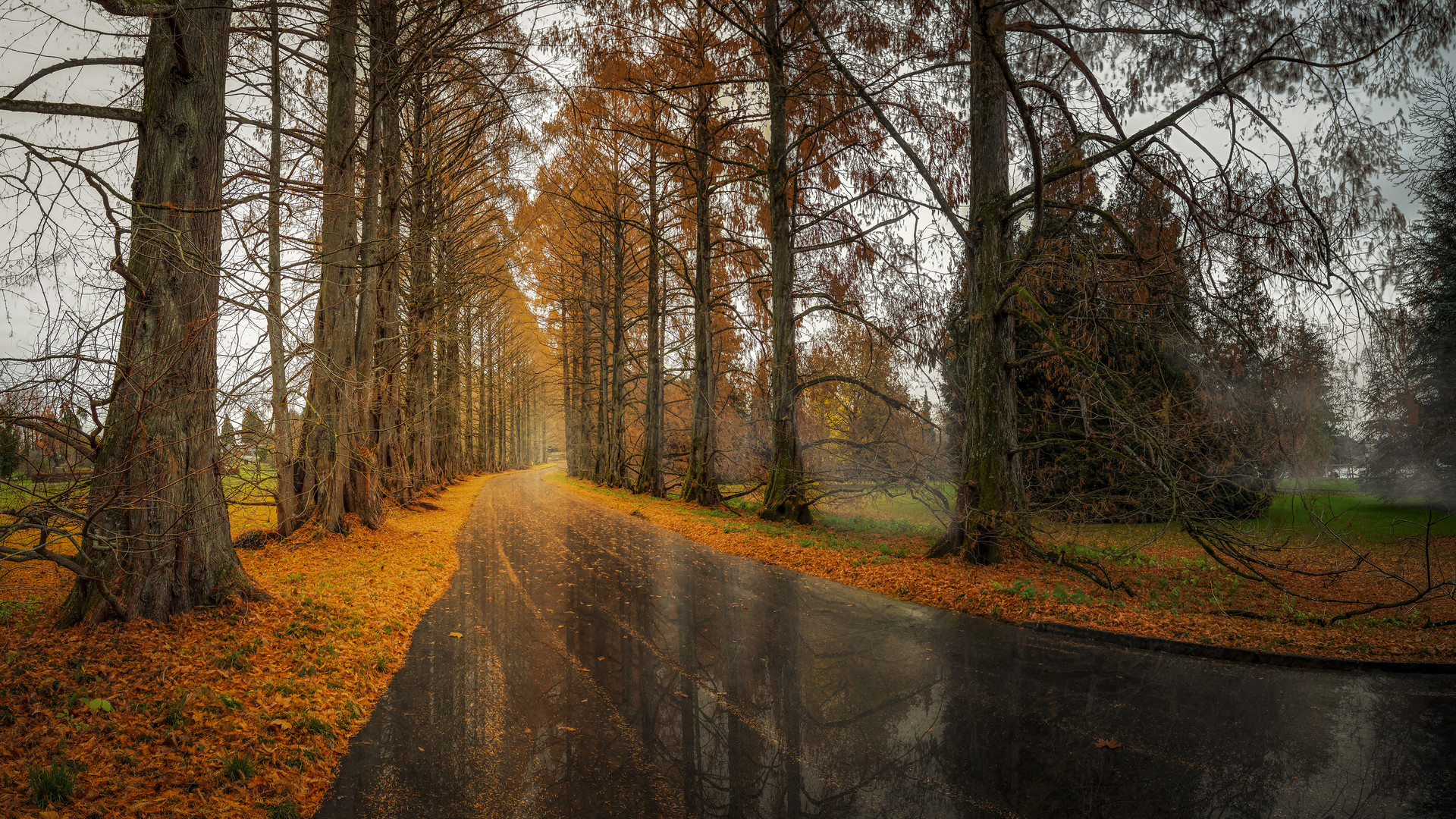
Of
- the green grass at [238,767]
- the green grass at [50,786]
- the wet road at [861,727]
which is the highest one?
the green grass at [50,786]

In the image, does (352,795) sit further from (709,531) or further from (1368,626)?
→ (709,531)

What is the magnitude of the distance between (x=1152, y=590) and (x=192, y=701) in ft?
29.6

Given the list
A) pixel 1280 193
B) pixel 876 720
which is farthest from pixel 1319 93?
pixel 876 720

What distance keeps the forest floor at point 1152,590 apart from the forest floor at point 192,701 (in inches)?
217

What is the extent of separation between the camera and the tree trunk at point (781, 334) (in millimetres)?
13086

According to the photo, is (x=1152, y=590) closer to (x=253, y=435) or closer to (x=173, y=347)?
(x=253, y=435)

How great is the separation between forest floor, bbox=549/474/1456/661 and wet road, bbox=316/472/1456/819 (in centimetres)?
57

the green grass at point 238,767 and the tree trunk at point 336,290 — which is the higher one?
the tree trunk at point 336,290

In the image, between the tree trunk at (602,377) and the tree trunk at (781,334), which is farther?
the tree trunk at (602,377)

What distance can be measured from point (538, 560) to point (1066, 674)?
7.20 m

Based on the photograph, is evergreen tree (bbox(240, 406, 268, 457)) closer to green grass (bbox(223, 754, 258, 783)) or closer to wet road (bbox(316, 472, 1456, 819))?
wet road (bbox(316, 472, 1456, 819))

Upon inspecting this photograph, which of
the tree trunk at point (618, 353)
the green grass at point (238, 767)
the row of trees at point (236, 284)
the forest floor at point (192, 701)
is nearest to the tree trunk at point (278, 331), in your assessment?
the row of trees at point (236, 284)

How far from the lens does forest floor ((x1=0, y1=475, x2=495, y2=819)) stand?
2.91 meters

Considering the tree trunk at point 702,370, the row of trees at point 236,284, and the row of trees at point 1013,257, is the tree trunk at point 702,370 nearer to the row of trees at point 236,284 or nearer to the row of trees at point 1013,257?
the row of trees at point 1013,257
